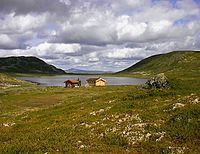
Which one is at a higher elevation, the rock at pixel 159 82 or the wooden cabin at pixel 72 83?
the rock at pixel 159 82

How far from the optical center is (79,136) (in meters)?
27.7

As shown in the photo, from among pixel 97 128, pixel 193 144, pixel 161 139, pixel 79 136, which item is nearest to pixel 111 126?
pixel 97 128

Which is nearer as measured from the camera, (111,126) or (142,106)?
(111,126)

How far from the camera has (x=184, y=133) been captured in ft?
81.1

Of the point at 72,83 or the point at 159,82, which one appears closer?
the point at 159,82

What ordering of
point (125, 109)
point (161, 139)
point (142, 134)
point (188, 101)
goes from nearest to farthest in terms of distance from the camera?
1. point (161, 139)
2. point (142, 134)
3. point (188, 101)
4. point (125, 109)

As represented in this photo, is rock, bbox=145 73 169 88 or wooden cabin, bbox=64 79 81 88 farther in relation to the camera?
wooden cabin, bbox=64 79 81 88

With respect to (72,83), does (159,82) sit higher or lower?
higher

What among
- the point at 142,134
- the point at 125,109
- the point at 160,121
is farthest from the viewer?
the point at 125,109

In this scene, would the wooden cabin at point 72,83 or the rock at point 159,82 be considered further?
the wooden cabin at point 72,83

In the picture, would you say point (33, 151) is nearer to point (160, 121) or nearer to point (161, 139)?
point (161, 139)

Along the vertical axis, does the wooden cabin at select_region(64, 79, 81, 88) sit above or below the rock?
below

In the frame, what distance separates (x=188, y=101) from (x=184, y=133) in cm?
1200

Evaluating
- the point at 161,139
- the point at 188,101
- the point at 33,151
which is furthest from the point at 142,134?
the point at 188,101
